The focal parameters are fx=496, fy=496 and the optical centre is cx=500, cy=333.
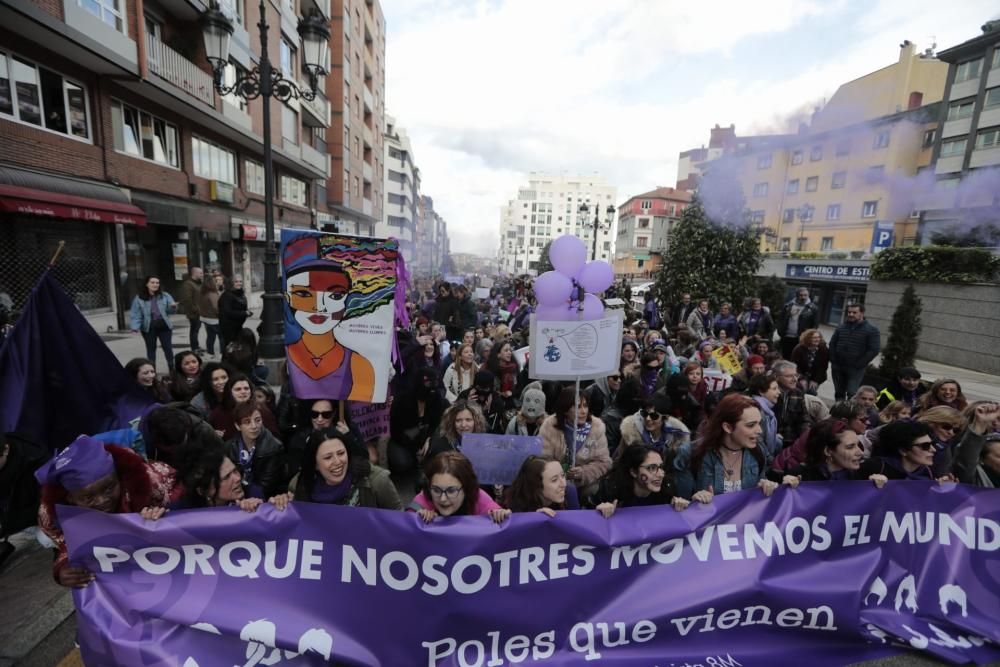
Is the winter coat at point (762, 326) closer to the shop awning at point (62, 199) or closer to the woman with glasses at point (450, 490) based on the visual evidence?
the woman with glasses at point (450, 490)

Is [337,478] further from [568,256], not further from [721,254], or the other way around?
[721,254]

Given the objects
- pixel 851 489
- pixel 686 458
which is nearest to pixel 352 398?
pixel 686 458

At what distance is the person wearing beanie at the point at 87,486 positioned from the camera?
2.45 metres

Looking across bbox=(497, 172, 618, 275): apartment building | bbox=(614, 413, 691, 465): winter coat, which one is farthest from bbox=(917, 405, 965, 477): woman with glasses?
bbox=(497, 172, 618, 275): apartment building

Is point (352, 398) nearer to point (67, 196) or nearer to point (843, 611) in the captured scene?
point (843, 611)

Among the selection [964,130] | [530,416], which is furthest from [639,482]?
[964,130]

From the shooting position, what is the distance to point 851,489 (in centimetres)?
312

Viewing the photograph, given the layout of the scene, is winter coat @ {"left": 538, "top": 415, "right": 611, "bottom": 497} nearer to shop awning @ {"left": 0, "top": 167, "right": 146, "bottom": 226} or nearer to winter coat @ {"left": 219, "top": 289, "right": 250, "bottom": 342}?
winter coat @ {"left": 219, "top": 289, "right": 250, "bottom": 342}

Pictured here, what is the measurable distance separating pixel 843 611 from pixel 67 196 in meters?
14.8

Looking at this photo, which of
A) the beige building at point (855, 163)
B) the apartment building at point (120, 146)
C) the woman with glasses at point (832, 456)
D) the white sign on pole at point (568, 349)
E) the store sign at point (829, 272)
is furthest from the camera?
the store sign at point (829, 272)

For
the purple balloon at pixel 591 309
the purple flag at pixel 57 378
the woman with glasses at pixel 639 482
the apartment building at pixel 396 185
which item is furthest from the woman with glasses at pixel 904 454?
the apartment building at pixel 396 185

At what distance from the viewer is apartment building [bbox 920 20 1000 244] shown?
64.2 feet

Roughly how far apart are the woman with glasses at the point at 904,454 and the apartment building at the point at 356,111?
30.6m

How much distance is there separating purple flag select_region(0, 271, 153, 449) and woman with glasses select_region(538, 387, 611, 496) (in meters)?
3.42
